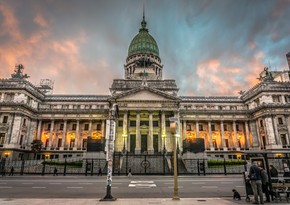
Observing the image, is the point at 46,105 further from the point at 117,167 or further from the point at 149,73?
the point at 117,167

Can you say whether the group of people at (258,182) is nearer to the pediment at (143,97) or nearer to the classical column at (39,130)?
the pediment at (143,97)

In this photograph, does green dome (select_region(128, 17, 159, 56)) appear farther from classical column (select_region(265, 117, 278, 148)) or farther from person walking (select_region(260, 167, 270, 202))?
person walking (select_region(260, 167, 270, 202))

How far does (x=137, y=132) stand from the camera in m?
50.4

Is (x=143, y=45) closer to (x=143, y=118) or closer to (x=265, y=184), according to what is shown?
(x=143, y=118)

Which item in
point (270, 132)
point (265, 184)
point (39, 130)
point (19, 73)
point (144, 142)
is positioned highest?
point (19, 73)

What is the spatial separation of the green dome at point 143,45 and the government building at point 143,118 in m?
17.4

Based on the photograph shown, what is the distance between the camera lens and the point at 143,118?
54.9 m

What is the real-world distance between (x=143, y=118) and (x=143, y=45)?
124 ft

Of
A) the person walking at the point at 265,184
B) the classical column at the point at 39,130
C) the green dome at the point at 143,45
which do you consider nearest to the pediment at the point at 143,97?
the classical column at the point at 39,130

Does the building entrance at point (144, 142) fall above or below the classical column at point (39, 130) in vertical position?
below

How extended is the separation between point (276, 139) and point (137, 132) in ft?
115

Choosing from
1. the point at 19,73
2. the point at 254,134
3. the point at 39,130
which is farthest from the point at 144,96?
the point at 19,73

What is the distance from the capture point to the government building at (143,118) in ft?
164

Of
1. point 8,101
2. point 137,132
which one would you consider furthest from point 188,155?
point 8,101
